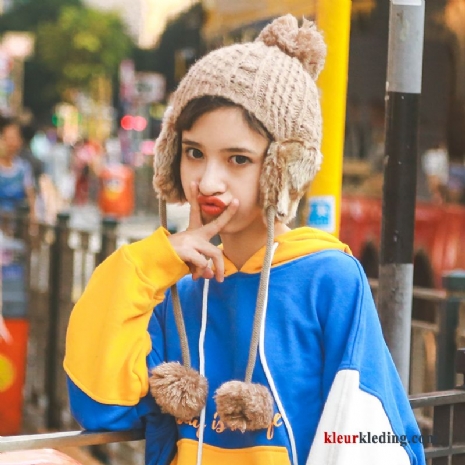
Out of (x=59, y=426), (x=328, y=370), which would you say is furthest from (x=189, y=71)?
(x=59, y=426)

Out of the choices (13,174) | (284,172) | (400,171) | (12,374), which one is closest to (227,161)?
(284,172)

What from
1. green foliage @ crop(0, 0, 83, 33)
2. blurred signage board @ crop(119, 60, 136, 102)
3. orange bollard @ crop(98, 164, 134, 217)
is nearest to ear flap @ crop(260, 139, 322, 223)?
orange bollard @ crop(98, 164, 134, 217)

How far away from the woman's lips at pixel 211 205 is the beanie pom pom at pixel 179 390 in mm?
359

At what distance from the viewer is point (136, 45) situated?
5250 cm

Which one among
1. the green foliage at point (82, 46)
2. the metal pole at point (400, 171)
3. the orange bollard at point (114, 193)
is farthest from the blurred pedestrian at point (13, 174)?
the green foliage at point (82, 46)

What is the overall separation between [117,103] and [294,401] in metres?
59.8

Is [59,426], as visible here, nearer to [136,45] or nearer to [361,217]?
[361,217]

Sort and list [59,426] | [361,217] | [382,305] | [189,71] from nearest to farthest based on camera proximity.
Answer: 1. [189,71]
2. [382,305]
3. [59,426]
4. [361,217]

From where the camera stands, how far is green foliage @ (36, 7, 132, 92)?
155 ft

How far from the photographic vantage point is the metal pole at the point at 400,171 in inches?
112

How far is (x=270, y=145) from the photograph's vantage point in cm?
203

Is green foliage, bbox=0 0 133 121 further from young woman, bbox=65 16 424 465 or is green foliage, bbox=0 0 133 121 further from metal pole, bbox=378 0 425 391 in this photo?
young woman, bbox=65 16 424 465

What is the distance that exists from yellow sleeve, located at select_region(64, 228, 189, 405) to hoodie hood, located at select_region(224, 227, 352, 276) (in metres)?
0.18

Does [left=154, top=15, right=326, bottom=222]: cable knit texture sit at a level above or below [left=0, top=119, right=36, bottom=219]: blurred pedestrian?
below
